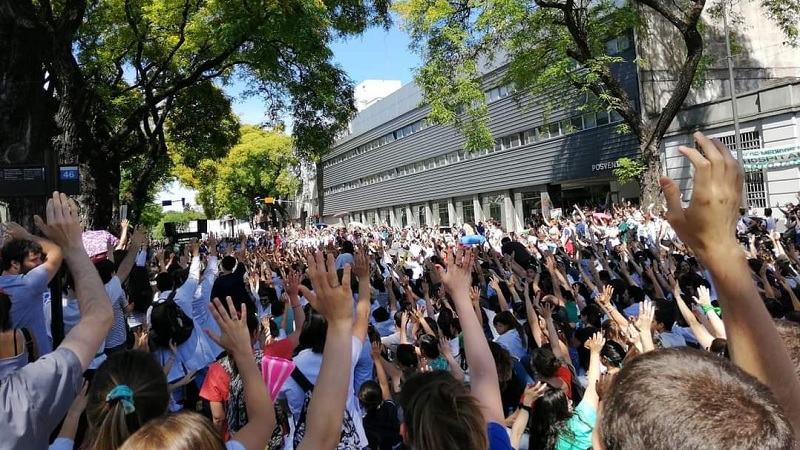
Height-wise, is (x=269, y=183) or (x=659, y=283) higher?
(x=269, y=183)

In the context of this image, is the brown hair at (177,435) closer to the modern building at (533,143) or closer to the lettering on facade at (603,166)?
the modern building at (533,143)

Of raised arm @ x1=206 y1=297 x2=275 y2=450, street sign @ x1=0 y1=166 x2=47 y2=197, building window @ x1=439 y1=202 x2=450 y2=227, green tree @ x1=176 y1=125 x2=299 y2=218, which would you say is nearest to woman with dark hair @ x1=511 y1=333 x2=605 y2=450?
raised arm @ x1=206 y1=297 x2=275 y2=450

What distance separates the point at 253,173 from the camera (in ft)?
180

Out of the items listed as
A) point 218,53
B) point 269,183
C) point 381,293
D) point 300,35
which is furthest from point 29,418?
point 269,183

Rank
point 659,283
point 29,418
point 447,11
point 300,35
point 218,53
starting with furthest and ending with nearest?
point 447,11 → point 218,53 → point 300,35 → point 659,283 → point 29,418

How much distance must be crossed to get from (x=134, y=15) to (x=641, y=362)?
17.2 m

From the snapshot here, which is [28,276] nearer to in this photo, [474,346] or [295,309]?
[295,309]

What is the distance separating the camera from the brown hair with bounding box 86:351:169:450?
1.92 meters

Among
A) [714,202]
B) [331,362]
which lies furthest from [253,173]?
[714,202]

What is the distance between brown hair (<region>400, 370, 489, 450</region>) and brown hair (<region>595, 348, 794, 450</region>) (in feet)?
2.72

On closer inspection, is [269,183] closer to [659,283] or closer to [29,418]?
[659,283]

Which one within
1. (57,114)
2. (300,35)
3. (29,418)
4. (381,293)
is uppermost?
(300,35)

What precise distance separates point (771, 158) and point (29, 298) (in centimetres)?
2174

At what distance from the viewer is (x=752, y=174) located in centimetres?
2081
